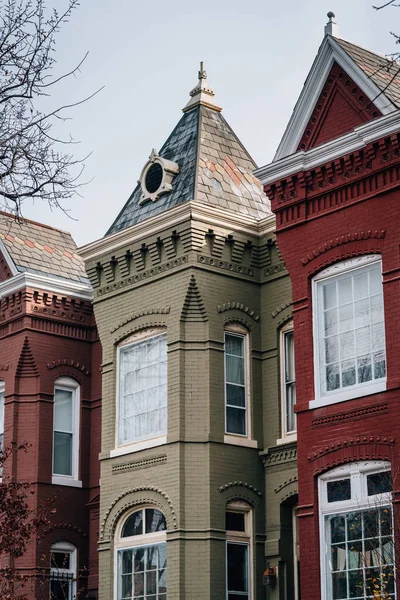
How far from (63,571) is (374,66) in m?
12.5

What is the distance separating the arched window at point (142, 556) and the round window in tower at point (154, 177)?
652cm

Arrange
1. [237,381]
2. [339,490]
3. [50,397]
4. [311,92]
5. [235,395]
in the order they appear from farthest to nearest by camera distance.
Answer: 1. [50,397]
2. [237,381]
3. [235,395]
4. [311,92]
5. [339,490]

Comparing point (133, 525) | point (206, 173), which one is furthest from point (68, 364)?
point (206, 173)

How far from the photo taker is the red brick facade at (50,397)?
1013 inches

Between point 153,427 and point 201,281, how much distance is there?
9.46ft

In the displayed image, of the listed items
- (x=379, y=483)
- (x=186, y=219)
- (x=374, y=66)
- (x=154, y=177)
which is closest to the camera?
(x=379, y=483)

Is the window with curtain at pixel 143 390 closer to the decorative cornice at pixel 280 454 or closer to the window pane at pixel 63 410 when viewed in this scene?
the decorative cornice at pixel 280 454

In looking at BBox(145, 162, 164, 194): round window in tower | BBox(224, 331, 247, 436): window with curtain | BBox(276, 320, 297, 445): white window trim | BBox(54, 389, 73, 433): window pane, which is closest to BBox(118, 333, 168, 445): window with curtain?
BBox(224, 331, 247, 436): window with curtain

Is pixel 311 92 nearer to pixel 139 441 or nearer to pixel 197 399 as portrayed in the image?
pixel 197 399

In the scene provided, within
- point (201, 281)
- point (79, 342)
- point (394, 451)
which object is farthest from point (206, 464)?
point (79, 342)

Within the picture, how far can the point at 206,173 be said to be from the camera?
79.1 feet

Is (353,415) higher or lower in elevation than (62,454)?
lower

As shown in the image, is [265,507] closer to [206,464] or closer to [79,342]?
[206,464]

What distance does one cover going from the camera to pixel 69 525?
85.1ft
